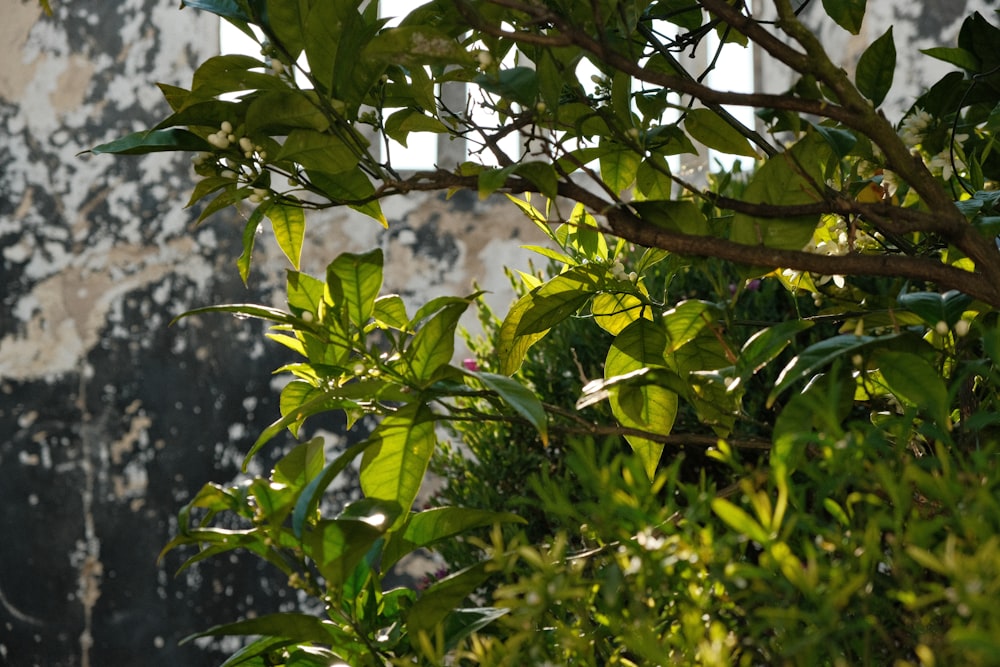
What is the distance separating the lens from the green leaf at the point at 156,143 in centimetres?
54

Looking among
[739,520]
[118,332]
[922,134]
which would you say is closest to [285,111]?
[739,520]

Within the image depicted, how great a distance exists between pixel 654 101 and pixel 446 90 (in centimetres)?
288

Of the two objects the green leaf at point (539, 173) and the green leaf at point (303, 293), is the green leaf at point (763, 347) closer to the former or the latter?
the green leaf at point (539, 173)

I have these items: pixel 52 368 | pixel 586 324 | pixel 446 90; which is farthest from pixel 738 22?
pixel 52 368

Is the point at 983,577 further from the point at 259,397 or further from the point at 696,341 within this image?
the point at 259,397

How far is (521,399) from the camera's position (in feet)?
1.49

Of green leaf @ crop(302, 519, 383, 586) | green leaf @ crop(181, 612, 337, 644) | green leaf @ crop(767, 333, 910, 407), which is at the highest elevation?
green leaf @ crop(767, 333, 910, 407)

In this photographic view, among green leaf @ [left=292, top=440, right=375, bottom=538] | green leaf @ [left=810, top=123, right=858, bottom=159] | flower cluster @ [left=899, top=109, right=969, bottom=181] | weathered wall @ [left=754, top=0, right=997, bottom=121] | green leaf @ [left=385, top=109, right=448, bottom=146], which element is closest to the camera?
green leaf @ [left=292, top=440, right=375, bottom=538]

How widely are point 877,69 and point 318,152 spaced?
0.35 metres

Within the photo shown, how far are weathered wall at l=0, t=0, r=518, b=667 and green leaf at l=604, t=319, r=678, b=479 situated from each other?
9.43ft

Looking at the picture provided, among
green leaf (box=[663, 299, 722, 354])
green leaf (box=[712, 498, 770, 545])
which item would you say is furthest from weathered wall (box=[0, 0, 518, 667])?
green leaf (box=[712, 498, 770, 545])

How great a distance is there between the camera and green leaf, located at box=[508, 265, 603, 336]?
59 cm

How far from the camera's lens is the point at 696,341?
1.95 ft

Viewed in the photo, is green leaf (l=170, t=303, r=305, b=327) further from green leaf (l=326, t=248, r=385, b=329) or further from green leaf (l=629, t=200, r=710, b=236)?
green leaf (l=629, t=200, r=710, b=236)
